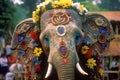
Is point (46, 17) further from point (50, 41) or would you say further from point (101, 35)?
point (101, 35)

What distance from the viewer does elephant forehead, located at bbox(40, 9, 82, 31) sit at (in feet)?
23.4

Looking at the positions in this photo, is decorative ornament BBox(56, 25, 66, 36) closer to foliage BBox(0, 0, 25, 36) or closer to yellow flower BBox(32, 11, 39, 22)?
yellow flower BBox(32, 11, 39, 22)

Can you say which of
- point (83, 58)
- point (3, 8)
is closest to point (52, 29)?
point (83, 58)

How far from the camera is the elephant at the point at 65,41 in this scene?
264 inches

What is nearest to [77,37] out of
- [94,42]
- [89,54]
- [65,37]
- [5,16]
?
[65,37]

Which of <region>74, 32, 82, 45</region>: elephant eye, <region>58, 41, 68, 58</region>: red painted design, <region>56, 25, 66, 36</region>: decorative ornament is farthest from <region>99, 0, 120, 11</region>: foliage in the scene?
<region>58, 41, 68, 58</region>: red painted design

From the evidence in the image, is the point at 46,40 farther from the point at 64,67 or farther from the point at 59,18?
the point at 64,67

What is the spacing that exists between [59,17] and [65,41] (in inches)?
19.2

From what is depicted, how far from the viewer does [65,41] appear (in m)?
6.85

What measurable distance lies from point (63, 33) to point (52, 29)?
0.21 meters

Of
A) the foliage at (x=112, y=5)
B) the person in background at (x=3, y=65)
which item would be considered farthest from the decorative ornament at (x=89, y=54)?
the foliage at (x=112, y=5)

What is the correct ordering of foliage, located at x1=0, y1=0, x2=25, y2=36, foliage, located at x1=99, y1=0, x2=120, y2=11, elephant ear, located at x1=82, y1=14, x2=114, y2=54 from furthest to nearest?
foliage, located at x1=99, y1=0, x2=120, y2=11
foliage, located at x1=0, y1=0, x2=25, y2=36
elephant ear, located at x1=82, y1=14, x2=114, y2=54

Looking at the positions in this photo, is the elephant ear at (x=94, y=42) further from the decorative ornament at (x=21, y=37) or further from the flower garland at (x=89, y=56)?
the decorative ornament at (x=21, y=37)

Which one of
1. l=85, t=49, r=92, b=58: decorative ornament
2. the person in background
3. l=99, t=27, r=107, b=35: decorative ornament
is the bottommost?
the person in background
